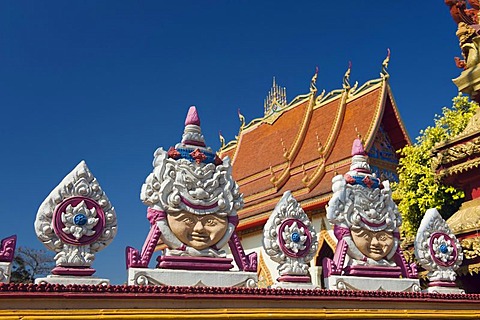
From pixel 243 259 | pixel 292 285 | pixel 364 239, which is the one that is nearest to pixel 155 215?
pixel 243 259

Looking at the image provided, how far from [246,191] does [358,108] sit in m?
6.18

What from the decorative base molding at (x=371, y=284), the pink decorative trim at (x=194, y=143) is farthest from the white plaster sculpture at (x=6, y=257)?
the decorative base molding at (x=371, y=284)

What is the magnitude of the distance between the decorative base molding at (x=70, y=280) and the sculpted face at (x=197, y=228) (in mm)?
1011

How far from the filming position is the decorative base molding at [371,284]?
6.72 metres

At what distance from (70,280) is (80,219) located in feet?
1.90

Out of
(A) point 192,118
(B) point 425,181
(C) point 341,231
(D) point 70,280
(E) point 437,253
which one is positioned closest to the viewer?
(D) point 70,280

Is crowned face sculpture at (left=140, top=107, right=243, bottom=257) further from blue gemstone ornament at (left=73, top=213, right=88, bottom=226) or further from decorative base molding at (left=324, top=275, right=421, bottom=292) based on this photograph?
decorative base molding at (left=324, top=275, right=421, bottom=292)

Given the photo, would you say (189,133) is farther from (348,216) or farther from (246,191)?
(246,191)

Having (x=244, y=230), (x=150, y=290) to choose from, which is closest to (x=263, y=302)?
(x=150, y=290)

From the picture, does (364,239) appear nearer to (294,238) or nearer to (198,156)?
(294,238)

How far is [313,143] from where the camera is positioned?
76.4 feet

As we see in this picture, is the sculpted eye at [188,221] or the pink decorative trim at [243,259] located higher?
the sculpted eye at [188,221]

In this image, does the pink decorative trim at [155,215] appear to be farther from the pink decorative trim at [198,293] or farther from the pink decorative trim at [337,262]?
the pink decorative trim at [337,262]

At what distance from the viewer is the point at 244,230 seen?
21.8m
